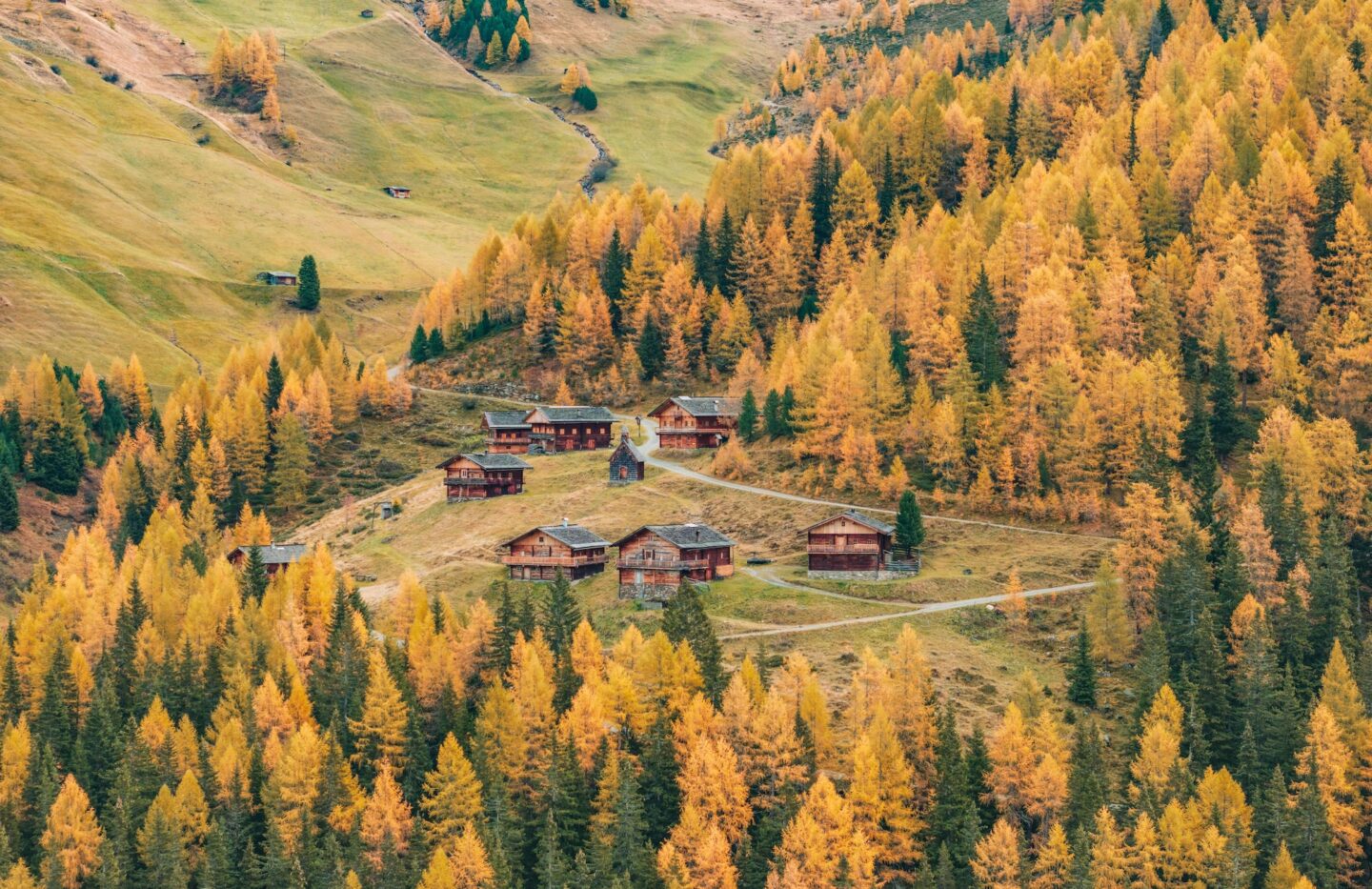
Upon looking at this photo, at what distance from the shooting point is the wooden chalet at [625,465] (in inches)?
6644

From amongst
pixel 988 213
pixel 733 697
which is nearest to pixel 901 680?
pixel 733 697

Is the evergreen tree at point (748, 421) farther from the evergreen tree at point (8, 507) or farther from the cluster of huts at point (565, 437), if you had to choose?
the evergreen tree at point (8, 507)

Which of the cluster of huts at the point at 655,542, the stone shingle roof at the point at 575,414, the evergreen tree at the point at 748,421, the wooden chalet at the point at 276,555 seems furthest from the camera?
the stone shingle roof at the point at 575,414

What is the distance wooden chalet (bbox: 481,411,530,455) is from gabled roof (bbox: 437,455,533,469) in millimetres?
10859

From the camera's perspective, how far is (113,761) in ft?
418

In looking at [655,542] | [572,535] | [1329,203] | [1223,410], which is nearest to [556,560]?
[572,535]

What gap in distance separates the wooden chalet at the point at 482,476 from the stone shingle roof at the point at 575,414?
41.3 feet

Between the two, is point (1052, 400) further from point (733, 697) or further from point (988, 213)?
point (733, 697)

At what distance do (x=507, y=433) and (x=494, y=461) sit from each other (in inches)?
551

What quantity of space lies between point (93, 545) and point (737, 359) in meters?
77.2

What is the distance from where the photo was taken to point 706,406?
178375 millimetres

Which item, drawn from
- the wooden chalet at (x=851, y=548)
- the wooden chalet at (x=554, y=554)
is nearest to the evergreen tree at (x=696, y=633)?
the wooden chalet at (x=851, y=548)

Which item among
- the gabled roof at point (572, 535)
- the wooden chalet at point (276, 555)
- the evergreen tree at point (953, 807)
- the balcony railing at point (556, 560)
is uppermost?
the gabled roof at point (572, 535)

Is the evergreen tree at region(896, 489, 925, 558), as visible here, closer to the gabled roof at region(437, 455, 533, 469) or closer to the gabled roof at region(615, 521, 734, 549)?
the gabled roof at region(615, 521, 734, 549)
